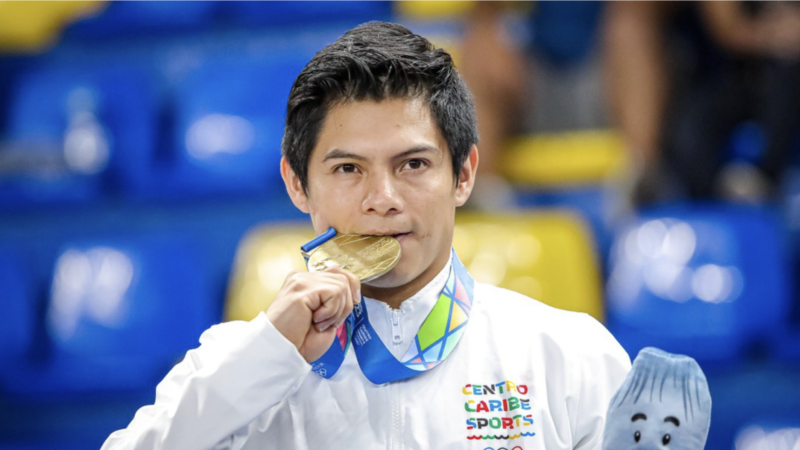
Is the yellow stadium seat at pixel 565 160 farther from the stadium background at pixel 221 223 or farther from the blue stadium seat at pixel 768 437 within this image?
the blue stadium seat at pixel 768 437

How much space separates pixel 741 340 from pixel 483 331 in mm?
1899

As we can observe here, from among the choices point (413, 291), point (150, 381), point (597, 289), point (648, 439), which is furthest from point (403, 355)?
point (150, 381)

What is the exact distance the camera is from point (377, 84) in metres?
1.67

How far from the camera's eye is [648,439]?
1.40 metres

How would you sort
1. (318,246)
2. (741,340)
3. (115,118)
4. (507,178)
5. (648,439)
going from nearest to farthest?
(648,439)
(318,246)
(741,340)
(507,178)
(115,118)

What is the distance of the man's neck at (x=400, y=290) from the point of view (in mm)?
1765

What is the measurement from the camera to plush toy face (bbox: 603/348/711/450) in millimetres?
1401

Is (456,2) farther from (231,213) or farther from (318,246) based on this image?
(318,246)

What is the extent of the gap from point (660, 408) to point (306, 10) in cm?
351

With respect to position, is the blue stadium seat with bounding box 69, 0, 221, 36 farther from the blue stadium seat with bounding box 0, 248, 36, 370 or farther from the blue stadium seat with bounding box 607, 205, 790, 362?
the blue stadium seat with bounding box 607, 205, 790, 362

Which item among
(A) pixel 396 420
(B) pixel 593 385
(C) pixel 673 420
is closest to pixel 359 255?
(A) pixel 396 420

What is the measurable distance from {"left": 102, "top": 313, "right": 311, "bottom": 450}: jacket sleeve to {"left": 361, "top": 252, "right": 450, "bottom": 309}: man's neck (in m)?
0.27

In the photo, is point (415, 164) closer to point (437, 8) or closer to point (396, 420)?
point (396, 420)

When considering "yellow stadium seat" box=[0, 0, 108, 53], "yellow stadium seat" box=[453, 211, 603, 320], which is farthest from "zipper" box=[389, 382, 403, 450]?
"yellow stadium seat" box=[0, 0, 108, 53]
